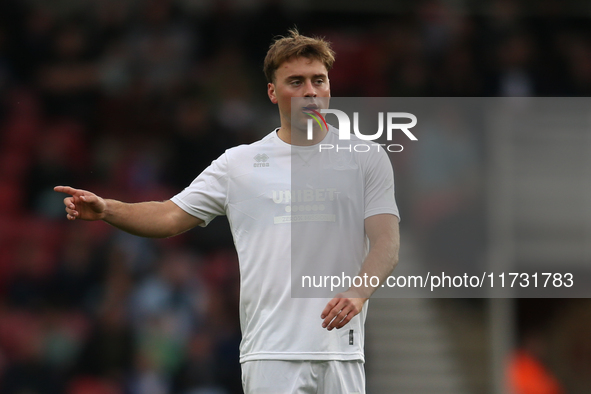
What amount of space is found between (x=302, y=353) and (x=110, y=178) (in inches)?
208

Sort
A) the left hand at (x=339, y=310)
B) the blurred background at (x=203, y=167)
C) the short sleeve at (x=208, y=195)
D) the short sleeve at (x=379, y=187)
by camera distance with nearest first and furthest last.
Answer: the left hand at (x=339, y=310) → the short sleeve at (x=379, y=187) → the short sleeve at (x=208, y=195) → the blurred background at (x=203, y=167)

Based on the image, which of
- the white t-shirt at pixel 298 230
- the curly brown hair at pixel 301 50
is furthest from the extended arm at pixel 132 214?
the curly brown hair at pixel 301 50

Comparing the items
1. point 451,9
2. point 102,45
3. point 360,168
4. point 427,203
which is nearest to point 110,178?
point 102,45

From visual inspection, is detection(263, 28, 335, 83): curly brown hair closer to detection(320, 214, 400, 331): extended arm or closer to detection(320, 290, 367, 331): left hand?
detection(320, 214, 400, 331): extended arm

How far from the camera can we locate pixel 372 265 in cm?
377

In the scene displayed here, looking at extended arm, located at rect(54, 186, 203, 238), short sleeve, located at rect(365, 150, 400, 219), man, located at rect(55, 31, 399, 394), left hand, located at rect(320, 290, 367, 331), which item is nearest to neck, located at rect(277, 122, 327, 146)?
man, located at rect(55, 31, 399, 394)

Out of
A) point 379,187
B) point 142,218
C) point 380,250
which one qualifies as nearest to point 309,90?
point 379,187

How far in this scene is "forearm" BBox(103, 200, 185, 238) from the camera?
4.07 m

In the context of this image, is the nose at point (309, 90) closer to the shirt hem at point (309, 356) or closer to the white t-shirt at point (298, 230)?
the white t-shirt at point (298, 230)

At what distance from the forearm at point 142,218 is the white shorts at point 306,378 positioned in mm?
839

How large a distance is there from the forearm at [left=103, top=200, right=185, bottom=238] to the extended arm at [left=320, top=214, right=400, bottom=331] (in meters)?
1.00

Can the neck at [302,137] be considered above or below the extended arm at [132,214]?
above

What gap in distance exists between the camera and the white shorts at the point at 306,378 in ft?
12.6

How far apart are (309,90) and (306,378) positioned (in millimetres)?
1364
